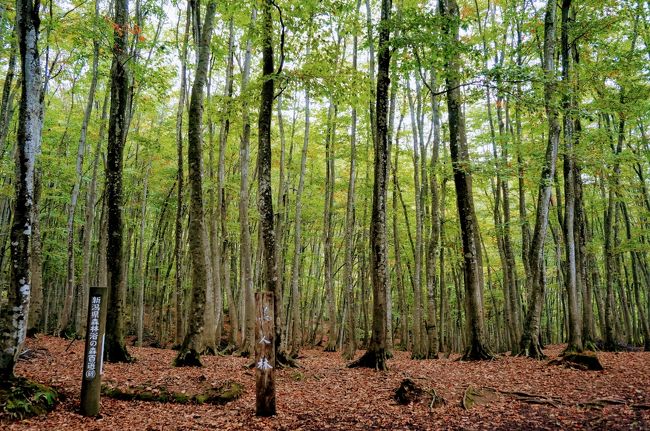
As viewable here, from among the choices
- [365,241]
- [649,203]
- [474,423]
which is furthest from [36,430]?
[649,203]

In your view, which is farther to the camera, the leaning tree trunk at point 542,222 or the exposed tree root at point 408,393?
the leaning tree trunk at point 542,222

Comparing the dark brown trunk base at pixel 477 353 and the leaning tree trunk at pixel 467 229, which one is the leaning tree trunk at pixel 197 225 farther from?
the dark brown trunk base at pixel 477 353

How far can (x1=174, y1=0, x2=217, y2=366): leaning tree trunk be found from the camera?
30.4 ft

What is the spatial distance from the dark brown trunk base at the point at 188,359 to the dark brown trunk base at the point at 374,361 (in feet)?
11.8

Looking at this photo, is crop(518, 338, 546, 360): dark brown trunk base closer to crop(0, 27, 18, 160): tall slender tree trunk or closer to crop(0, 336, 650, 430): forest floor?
crop(0, 336, 650, 430): forest floor

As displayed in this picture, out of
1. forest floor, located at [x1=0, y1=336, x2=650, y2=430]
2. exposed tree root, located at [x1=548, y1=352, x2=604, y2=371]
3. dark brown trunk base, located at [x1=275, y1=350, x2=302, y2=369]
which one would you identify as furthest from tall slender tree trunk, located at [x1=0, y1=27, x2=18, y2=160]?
exposed tree root, located at [x1=548, y1=352, x2=604, y2=371]

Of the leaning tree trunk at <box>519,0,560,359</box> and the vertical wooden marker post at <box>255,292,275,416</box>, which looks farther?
the leaning tree trunk at <box>519,0,560,359</box>

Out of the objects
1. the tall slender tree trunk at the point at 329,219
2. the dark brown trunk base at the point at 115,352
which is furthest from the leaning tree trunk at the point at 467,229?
the dark brown trunk base at the point at 115,352

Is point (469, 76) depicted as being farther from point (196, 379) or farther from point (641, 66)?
point (196, 379)

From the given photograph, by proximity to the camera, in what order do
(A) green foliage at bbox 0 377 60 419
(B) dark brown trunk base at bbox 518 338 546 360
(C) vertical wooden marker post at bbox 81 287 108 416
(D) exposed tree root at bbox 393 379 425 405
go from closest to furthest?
1. (A) green foliage at bbox 0 377 60 419
2. (C) vertical wooden marker post at bbox 81 287 108 416
3. (D) exposed tree root at bbox 393 379 425 405
4. (B) dark brown trunk base at bbox 518 338 546 360

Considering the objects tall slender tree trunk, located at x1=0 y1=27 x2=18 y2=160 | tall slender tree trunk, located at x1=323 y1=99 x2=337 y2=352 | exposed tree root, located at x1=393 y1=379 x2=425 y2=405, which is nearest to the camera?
exposed tree root, located at x1=393 y1=379 x2=425 y2=405

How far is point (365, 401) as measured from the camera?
6629 millimetres

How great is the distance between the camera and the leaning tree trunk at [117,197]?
912 centimetres

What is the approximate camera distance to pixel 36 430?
4.67 m
